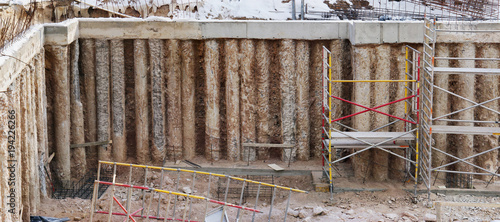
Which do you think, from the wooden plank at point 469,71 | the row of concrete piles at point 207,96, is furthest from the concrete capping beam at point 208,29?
the wooden plank at point 469,71

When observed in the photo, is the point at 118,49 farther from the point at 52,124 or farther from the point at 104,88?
the point at 52,124

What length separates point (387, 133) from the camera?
693 inches

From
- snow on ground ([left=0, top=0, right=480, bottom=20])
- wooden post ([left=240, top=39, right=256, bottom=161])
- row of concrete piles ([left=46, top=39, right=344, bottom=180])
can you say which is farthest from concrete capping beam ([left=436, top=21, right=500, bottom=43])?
snow on ground ([left=0, top=0, right=480, bottom=20])

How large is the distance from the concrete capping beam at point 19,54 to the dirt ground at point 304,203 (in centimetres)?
316

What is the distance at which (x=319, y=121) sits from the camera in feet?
63.5

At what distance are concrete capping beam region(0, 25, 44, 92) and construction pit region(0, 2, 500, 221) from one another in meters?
0.30

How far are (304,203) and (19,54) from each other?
6919 millimetres

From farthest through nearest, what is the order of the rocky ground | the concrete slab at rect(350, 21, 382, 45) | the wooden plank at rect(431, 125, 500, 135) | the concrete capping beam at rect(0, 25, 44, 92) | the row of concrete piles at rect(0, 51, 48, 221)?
the concrete slab at rect(350, 21, 382, 45)
the wooden plank at rect(431, 125, 500, 135)
the rocky ground
the concrete capping beam at rect(0, 25, 44, 92)
the row of concrete piles at rect(0, 51, 48, 221)

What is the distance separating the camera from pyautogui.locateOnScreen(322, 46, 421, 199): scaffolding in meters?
17.2

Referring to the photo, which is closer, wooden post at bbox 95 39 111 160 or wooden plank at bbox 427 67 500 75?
wooden plank at bbox 427 67 500 75

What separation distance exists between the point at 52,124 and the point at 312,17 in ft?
40.0

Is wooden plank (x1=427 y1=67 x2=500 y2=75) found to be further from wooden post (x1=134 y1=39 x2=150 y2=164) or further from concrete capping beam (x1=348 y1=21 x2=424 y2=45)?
wooden post (x1=134 y1=39 x2=150 y2=164)

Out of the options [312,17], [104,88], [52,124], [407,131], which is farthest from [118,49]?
[312,17]

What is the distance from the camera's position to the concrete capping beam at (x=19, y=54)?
1259 cm
